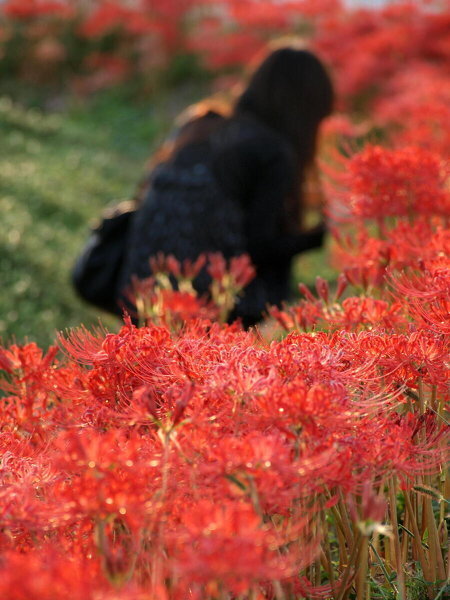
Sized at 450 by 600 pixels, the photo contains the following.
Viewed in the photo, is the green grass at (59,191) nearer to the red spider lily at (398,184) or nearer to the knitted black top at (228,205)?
the knitted black top at (228,205)

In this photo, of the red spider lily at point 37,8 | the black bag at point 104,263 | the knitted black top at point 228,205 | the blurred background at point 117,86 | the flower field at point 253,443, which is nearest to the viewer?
the flower field at point 253,443

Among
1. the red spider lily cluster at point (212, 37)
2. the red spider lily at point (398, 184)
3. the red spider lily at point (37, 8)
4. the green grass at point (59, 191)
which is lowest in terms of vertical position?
the green grass at point (59, 191)

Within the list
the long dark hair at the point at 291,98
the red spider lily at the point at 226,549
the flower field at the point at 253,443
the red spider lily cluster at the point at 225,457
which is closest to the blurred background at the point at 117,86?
the long dark hair at the point at 291,98

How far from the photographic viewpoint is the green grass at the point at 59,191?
17.6 ft

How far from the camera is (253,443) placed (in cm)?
120

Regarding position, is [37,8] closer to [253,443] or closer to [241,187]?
[241,187]

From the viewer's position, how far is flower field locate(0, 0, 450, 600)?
46.4 inches

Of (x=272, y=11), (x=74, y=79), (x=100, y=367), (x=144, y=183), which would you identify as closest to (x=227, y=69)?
(x=272, y=11)

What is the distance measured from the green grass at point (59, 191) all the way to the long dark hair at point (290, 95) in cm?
146

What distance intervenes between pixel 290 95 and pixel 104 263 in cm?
102

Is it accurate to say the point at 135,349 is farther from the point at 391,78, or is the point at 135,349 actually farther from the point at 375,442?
the point at 391,78

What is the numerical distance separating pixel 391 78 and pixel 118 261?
723 centimetres

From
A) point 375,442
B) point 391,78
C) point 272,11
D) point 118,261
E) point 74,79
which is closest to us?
point 375,442

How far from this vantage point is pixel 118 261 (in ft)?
12.2
